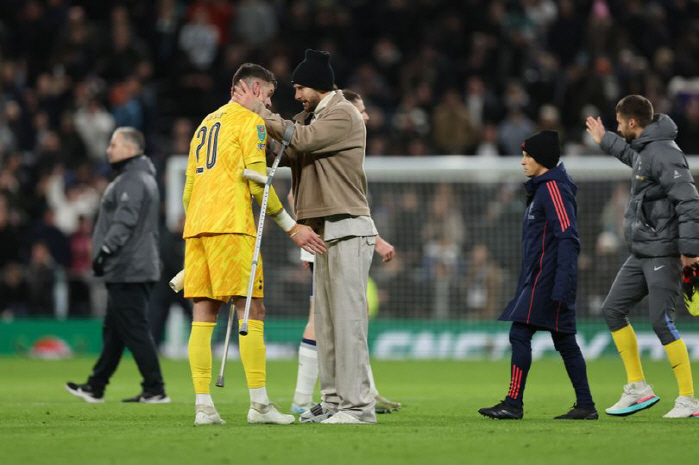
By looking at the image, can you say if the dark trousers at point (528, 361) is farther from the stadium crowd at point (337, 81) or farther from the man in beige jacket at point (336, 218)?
the stadium crowd at point (337, 81)

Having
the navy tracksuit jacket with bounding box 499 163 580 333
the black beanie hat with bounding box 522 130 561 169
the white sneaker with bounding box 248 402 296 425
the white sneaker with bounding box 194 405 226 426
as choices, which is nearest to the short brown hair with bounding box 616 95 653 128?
the black beanie hat with bounding box 522 130 561 169

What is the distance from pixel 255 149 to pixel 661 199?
3.13 metres

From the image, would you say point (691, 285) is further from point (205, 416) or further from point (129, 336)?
point (129, 336)

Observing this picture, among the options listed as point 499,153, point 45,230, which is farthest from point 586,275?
point 45,230

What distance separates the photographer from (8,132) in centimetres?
2077

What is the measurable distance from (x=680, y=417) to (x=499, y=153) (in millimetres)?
12166

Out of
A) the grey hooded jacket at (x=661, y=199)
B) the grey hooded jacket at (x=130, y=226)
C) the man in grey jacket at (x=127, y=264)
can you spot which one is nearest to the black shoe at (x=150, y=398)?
the man in grey jacket at (x=127, y=264)

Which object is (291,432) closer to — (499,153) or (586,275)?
(586,275)

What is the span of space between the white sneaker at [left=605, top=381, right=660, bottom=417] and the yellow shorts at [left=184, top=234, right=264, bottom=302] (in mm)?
2901

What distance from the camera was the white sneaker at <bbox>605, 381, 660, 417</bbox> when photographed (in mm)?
9219

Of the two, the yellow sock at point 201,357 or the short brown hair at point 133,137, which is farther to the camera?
the short brown hair at point 133,137

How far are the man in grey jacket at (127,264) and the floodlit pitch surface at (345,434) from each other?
1.14 ft

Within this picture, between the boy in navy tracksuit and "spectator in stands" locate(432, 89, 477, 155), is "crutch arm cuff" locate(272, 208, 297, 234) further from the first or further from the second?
"spectator in stands" locate(432, 89, 477, 155)

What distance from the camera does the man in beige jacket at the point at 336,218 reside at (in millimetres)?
8391
